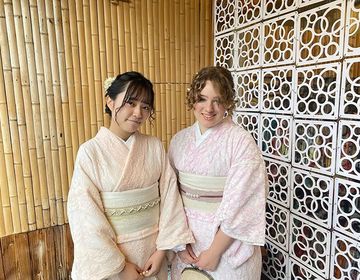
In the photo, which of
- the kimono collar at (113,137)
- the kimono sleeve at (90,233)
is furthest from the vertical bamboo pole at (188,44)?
the kimono sleeve at (90,233)

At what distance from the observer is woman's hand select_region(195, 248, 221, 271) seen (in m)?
1.25

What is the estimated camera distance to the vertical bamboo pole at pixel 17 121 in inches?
65.7

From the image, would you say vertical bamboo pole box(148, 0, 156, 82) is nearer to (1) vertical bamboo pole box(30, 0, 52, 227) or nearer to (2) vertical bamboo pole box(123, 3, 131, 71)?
(2) vertical bamboo pole box(123, 3, 131, 71)

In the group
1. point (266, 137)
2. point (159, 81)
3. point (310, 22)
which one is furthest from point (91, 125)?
point (310, 22)

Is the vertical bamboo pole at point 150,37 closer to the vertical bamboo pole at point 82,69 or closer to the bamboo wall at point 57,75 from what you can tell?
the bamboo wall at point 57,75

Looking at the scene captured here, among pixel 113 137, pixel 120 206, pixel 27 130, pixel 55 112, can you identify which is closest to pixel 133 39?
pixel 55 112

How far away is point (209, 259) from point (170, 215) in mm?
266

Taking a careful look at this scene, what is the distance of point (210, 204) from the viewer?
1302 millimetres

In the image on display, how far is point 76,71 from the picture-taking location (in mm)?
1880

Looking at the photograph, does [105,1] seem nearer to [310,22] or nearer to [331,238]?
[310,22]

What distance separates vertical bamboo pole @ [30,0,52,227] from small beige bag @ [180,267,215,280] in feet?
3.46

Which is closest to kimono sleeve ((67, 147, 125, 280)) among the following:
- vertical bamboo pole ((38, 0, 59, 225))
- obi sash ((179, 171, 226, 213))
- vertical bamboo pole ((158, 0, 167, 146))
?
obi sash ((179, 171, 226, 213))

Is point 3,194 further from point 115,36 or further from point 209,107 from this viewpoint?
point 209,107

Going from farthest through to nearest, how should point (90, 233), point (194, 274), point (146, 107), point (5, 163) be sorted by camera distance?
point (5, 163)
point (194, 274)
point (146, 107)
point (90, 233)
